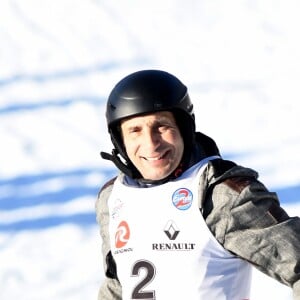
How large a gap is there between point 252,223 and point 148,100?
4.13 ft

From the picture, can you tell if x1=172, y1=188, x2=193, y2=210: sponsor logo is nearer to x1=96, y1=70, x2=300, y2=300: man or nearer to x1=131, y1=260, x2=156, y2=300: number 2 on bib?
x1=96, y1=70, x2=300, y2=300: man

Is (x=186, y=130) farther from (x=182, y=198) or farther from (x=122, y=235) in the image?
(x=122, y=235)

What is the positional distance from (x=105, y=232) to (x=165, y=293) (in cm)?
101

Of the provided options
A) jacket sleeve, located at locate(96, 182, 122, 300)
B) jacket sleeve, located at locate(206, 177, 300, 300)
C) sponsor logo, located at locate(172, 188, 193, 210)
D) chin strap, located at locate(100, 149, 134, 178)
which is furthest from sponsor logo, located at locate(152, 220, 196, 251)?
jacket sleeve, located at locate(96, 182, 122, 300)

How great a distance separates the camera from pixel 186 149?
768 cm

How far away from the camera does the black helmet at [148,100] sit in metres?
7.59

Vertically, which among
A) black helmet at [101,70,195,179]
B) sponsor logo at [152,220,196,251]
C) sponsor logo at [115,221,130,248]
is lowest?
sponsor logo at [152,220,196,251]

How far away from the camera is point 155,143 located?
7473mm

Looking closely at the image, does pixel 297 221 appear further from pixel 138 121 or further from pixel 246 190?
pixel 138 121

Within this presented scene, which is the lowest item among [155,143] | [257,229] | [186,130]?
[257,229]

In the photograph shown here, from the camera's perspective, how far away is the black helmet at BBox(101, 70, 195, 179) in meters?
7.59

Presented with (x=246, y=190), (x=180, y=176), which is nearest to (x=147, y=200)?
(x=180, y=176)

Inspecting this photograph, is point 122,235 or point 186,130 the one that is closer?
point 186,130

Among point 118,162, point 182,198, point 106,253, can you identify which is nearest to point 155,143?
point 182,198
